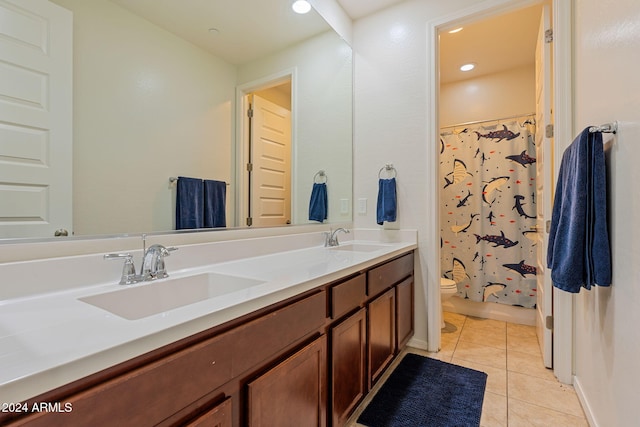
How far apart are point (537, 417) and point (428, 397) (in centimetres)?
50

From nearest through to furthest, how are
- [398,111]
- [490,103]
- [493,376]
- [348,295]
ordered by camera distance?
[348,295], [493,376], [398,111], [490,103]

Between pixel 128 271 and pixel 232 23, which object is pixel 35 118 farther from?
pixel 232 23

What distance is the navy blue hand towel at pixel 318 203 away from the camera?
2.15 m

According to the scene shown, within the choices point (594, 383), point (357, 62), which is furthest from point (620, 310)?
point (357, 62)

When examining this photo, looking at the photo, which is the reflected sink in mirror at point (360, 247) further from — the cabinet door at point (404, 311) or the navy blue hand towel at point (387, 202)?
the cabinet door at point (404, 311)

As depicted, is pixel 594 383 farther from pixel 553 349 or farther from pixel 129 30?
pixel 129 30

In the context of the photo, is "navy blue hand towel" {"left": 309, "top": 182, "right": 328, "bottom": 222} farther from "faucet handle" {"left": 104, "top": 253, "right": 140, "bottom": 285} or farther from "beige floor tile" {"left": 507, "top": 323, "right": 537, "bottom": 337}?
"beige floor tile" {"left": 507, "top": 323, "right": 537, "bottom": 337}

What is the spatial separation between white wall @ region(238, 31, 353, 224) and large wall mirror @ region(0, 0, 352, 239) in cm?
1

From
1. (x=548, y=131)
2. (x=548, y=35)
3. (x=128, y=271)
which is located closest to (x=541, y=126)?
(x=548, y=131)

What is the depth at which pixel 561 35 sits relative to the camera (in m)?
1.76

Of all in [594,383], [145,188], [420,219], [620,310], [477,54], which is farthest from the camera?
[477,54]

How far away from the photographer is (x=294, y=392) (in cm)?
99

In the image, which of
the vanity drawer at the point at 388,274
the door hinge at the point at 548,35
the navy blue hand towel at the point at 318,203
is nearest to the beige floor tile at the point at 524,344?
the vanity drawer at the point at 388,274

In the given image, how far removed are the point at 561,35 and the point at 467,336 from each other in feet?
7.07
